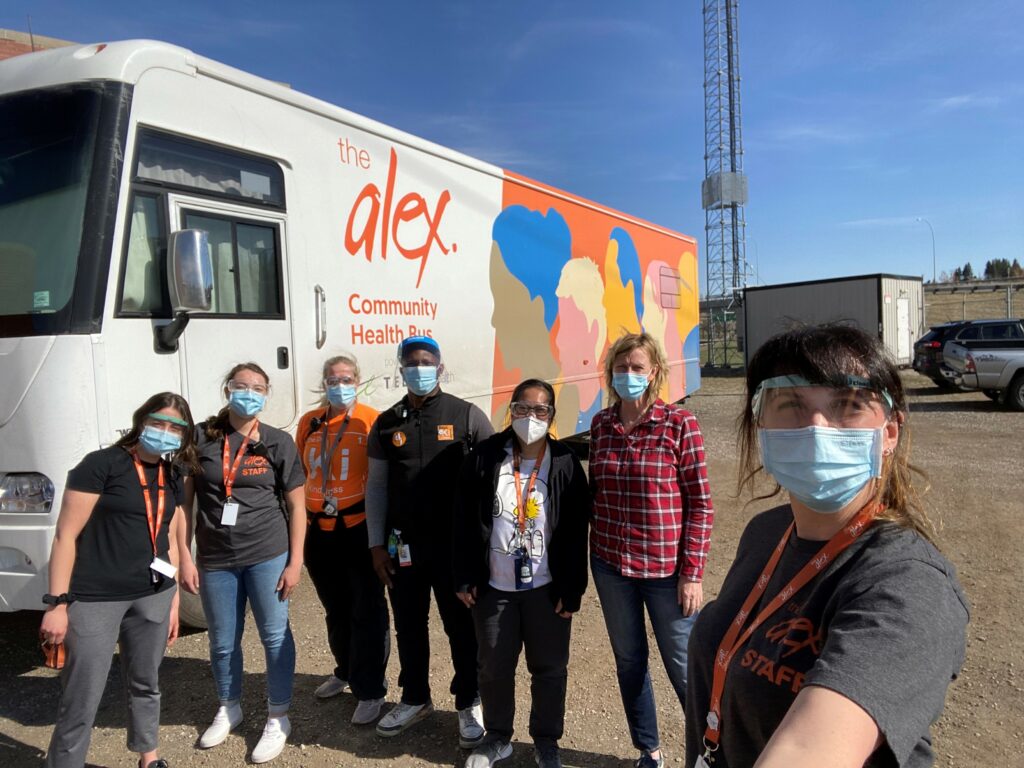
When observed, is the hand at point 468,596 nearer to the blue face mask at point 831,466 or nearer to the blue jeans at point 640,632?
the blue jeans at point 640,632

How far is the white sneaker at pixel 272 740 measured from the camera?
2.98 m

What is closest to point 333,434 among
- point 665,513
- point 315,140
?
point 665,513

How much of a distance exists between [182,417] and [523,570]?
1.54 metres

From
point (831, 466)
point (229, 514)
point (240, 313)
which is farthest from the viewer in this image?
point (240, 313)

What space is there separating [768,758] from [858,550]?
38 cm

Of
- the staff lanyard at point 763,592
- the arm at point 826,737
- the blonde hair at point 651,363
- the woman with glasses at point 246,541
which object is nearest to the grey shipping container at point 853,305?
the blonde hair at point 651,363

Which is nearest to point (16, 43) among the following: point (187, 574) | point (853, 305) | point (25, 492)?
point (25, 492)

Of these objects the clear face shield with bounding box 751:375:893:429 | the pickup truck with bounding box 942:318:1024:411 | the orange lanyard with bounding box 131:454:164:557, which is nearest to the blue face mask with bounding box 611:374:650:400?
the clear face shield with bounding box 751:375:893:429

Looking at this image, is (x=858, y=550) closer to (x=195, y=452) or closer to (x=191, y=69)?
(x=195, y=452)

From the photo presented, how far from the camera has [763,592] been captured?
1272 millimetres

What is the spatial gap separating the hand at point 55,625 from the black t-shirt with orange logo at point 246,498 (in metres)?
0.64

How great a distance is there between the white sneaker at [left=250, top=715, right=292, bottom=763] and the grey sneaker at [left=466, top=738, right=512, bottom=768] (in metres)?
0.89

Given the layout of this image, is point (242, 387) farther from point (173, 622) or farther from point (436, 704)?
point (436, 704)

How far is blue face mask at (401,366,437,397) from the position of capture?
10.4ft
